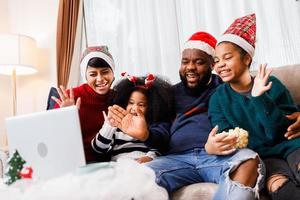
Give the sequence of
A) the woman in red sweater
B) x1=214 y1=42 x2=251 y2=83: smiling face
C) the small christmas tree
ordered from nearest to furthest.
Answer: the small christmas tree
x1=214 y1=42 x2=251 y2=83: smiling face
the woman in red sweater

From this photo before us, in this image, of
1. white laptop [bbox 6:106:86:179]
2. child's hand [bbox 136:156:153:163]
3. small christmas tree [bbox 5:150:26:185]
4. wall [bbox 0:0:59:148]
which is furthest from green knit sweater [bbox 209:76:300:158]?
wall [bbox 0:0:59:148]

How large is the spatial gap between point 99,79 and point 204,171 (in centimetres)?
78

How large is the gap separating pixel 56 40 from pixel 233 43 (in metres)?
1.86

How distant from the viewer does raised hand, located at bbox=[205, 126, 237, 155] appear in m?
1.30

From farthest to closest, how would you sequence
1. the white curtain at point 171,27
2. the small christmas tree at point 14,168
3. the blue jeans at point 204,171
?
the white curtain at point 171,27
the blue jeans at point 204,171
the small christmas tree at point 14,168

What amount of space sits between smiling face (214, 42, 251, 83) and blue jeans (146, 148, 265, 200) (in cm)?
37

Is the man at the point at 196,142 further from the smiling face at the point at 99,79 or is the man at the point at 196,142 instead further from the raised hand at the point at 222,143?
the smiling face at the point at 99,79

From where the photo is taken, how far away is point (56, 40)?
2.99 meters

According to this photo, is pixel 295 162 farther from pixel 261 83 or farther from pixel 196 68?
pixel 196 68

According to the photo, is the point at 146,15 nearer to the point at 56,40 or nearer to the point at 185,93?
the point at 56,40

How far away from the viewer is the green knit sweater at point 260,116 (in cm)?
139

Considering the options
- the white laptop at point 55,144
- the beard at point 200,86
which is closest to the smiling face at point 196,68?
the beard at point 200,86

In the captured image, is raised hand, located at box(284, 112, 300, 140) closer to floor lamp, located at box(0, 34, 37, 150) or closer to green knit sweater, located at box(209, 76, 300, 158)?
green knit sweater, located at box(209, 76, 300, 158)

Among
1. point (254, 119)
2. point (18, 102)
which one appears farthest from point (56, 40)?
point (254, 119)
